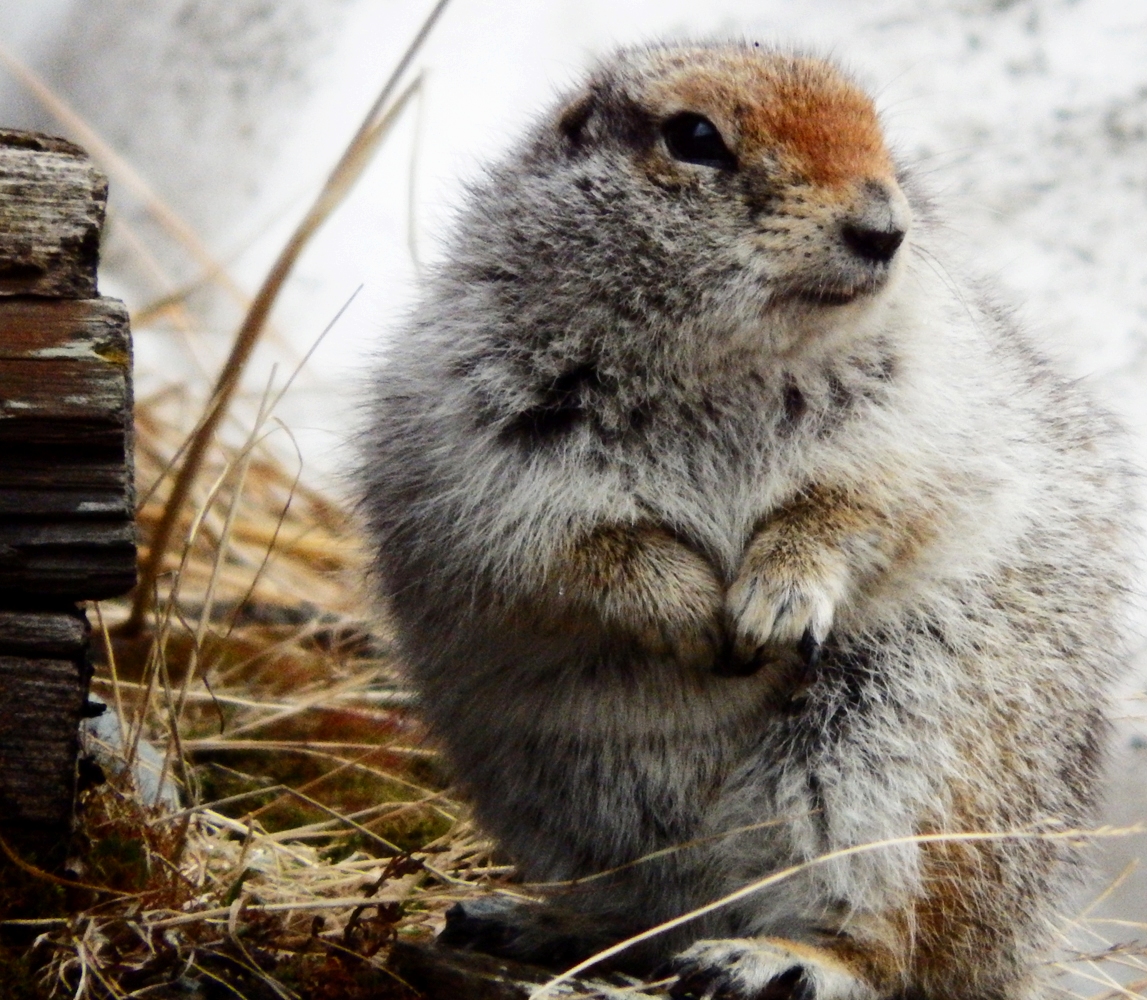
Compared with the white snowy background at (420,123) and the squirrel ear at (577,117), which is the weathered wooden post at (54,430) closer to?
the squirrel ear at (577,117)

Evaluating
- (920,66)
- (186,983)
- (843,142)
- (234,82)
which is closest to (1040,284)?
(920,66)

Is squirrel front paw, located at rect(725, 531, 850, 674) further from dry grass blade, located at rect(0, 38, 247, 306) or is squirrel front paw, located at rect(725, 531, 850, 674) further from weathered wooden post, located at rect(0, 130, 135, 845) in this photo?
dry grass blade, located at rect(0, 38, 247, 306)

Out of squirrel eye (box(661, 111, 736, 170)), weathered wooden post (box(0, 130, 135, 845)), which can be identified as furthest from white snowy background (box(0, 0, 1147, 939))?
weathered wooden post (box(0, 130, 135, 845))

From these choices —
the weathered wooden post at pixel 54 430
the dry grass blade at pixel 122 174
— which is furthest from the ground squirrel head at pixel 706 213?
the dry grass blade at pixel 122 174

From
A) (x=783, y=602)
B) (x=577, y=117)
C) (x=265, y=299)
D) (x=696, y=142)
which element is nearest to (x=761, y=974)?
(x=783, y=602)

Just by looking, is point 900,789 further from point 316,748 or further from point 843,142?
point 316,748

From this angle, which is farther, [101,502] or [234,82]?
[234,82]
